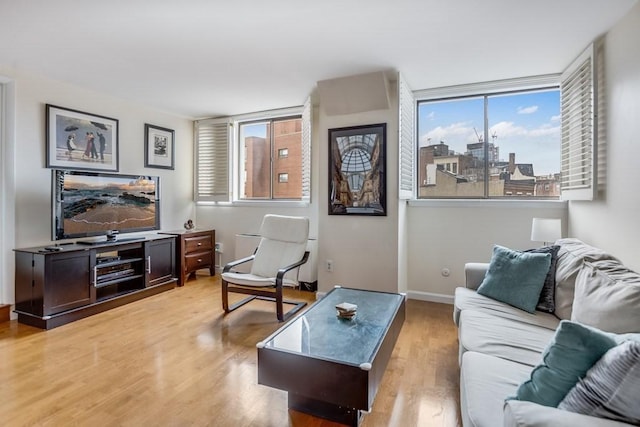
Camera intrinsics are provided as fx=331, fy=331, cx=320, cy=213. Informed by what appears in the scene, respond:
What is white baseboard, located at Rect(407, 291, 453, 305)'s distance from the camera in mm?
3789

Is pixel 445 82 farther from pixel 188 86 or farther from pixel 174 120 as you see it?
pixel 174 120

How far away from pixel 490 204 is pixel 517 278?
55.4 inches

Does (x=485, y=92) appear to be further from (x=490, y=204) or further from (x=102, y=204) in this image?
(x=102, y=204)

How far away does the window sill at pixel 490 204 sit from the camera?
337 centimetres

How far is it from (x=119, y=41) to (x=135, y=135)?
1.95m

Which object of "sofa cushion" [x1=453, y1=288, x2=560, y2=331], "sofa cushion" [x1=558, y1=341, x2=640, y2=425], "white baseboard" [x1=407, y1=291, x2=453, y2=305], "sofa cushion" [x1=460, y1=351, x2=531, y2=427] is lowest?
"white baseboard" [x1=407, y1=291, x2=453, y2=305]

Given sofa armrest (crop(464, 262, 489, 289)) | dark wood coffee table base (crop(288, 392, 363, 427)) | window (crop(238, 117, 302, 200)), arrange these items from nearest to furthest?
dark wood coffee table base (crop(288, 392, 363, 427))
sofa armrest (crop(464, 262, 489, 289))
window (crop(238, 117, 302, 200))

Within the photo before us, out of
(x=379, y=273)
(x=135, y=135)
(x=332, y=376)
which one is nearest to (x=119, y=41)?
(x=135, y=135)

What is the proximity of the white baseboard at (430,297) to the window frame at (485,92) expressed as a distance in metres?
1.11

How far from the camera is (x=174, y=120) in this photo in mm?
5000

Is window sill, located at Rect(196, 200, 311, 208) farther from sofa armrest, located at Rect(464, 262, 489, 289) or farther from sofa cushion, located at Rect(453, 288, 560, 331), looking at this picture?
sofa cushion, located at Rect(453, 288, 560, 331)

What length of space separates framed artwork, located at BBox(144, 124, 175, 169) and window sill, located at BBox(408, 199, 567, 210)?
3504 millimetres

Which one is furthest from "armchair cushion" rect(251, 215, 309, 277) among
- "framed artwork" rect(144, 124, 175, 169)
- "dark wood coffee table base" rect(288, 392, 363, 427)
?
"framed artwork" rect(144, 124, 175, 169)

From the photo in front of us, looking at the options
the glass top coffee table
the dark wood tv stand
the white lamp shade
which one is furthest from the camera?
the dark wood tv stand
